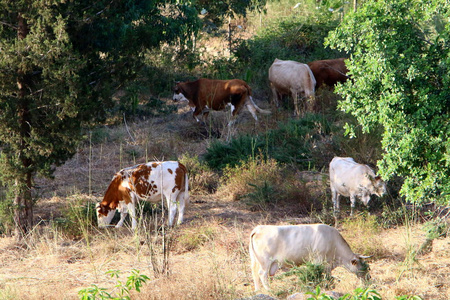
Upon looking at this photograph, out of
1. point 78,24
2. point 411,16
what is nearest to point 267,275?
point 411,16

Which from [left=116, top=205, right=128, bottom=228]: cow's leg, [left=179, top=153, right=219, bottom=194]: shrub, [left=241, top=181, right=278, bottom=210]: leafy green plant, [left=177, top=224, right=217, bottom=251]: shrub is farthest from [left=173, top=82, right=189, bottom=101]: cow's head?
[left=177, top=224, right=217, bottom=251]: shrub

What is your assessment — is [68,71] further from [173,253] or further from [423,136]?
[423,136]

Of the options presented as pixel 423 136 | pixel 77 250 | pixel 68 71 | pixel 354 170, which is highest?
pixel 68 71

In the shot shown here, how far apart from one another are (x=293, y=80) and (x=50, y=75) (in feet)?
28.9

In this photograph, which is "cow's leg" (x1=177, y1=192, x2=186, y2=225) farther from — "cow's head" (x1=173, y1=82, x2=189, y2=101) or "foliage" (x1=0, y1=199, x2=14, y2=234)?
"cow's head" (x1=173, y1=82, x2=189, y2=101)

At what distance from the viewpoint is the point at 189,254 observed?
8805mm

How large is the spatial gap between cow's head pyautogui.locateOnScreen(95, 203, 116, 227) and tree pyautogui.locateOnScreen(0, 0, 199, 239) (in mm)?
1076

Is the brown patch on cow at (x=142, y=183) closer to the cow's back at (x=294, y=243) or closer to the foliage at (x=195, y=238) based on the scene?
the foliage at (x=195, y=238)

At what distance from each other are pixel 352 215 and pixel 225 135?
225 inches

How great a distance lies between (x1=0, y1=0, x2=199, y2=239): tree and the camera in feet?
28.9

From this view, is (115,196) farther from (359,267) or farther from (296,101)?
(296,101)

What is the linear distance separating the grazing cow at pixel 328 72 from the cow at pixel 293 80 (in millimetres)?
482

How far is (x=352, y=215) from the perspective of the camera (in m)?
9.82

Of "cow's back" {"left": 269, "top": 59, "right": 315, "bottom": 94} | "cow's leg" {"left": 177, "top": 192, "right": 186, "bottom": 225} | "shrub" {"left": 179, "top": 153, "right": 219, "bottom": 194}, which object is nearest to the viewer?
"cow's leg" {"left": 177, "top": 192, "right": 186, "bottom": 225}
